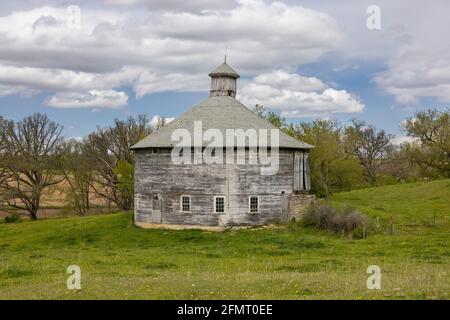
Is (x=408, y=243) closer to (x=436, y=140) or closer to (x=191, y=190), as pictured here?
(x=191, y=190)

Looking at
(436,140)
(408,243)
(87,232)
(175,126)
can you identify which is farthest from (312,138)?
(408,243)

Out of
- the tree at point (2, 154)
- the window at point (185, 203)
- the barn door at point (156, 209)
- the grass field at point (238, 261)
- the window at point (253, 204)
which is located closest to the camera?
the grass field at point (238, 261)

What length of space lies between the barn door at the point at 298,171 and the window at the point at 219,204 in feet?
16.8

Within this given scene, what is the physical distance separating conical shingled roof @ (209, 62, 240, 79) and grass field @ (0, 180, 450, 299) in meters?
12.7

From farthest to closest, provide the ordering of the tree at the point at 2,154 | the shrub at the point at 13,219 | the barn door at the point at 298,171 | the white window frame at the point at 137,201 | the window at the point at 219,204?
the shrub at the point at 13,219
the tree at the point at 2,154
the white window frame at the point at 137,201
the barn door at the point at 298,171
the window at the point at 219,204

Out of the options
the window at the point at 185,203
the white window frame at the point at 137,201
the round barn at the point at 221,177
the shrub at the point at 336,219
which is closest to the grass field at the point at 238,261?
the shrub at the point at 336,219

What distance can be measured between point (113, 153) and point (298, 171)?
108ft

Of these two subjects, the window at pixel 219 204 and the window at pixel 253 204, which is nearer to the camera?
the window at pixel 219 204

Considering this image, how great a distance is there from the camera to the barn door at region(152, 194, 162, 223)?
39125mm

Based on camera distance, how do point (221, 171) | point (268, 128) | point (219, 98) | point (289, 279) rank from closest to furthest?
point (289, 279) → point (221, 171) → point (268, 128) → point (219, 98)

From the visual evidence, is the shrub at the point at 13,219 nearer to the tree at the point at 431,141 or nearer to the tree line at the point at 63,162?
the tree line at the point at 63,162

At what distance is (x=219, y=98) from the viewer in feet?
143

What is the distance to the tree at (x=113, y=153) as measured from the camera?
219ft
